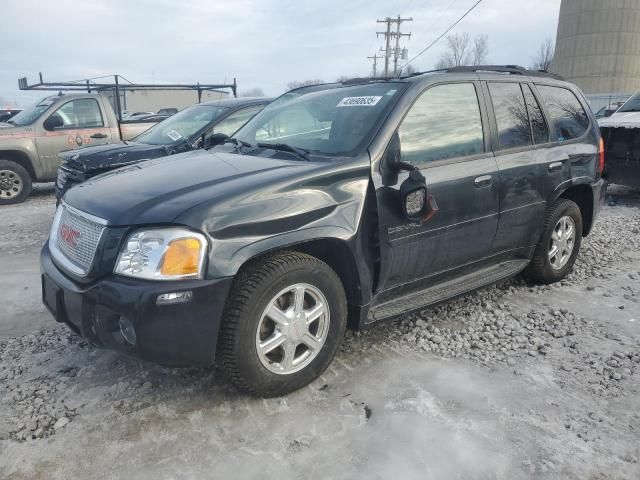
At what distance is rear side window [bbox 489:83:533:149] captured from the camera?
3811mm

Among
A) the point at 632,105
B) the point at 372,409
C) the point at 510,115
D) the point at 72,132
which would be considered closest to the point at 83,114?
the point at 72,132

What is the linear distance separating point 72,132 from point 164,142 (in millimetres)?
3014

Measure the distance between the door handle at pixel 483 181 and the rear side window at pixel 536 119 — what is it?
768 mm

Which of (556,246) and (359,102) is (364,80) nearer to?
(359,102)

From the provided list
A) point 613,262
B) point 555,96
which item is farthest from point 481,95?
point 613,262

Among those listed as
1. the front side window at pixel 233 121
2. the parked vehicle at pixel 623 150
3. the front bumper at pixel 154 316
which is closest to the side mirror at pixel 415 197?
the front bumper at pixel 154 316

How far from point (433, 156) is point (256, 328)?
163 centimetres

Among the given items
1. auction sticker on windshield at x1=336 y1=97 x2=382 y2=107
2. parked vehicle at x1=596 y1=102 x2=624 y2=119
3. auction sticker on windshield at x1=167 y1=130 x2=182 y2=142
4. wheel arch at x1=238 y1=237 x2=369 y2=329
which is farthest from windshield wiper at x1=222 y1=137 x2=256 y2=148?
parked vehicle at x1=596 y1=102 x2=624 y2=119

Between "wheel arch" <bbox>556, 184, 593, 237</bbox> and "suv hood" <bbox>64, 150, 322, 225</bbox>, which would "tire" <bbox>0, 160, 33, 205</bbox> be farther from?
"wheel arch" <bbox>556, 184, 593, 237</bbox>

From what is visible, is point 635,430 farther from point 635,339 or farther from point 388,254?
point 388,254

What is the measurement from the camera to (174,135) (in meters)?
6.87

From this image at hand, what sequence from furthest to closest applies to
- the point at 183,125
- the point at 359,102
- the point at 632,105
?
the point at 632,105, the point at 183,125, the point at 359,102

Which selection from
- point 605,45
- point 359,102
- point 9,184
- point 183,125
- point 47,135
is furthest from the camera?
point 605,45

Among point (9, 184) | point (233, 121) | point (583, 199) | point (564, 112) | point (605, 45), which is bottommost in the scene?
point (9, 184)
